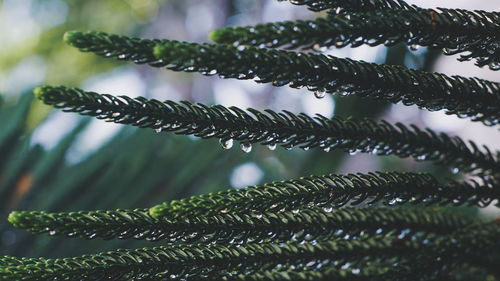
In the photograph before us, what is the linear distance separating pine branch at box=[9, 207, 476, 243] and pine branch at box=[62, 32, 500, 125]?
11 cm

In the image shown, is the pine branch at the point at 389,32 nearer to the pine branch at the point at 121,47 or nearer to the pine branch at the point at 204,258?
the pine branch at the point at 121,47

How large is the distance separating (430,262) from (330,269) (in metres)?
0.09

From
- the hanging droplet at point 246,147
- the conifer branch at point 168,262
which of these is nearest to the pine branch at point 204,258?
the conifer branch at point 168,262

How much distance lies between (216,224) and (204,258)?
29 millimetres

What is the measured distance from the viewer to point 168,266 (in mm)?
399

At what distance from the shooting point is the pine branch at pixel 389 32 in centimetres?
34

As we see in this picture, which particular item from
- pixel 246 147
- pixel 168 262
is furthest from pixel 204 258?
pixel 246 147

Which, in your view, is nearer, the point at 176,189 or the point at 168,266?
the point at 168,266

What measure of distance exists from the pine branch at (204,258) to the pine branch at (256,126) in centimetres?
9

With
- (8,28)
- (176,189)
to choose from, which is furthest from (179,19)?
(176,189)

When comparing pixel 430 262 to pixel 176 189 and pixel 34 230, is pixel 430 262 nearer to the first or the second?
pixel 34 230

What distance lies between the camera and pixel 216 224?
0.40 metres

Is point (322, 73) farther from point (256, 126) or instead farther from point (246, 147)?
point (246, 147)

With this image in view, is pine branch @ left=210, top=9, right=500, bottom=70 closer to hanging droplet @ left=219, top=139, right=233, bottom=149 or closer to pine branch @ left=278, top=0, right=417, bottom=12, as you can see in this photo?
pine branch @ left=278, top=0, right=417, bottom=12
